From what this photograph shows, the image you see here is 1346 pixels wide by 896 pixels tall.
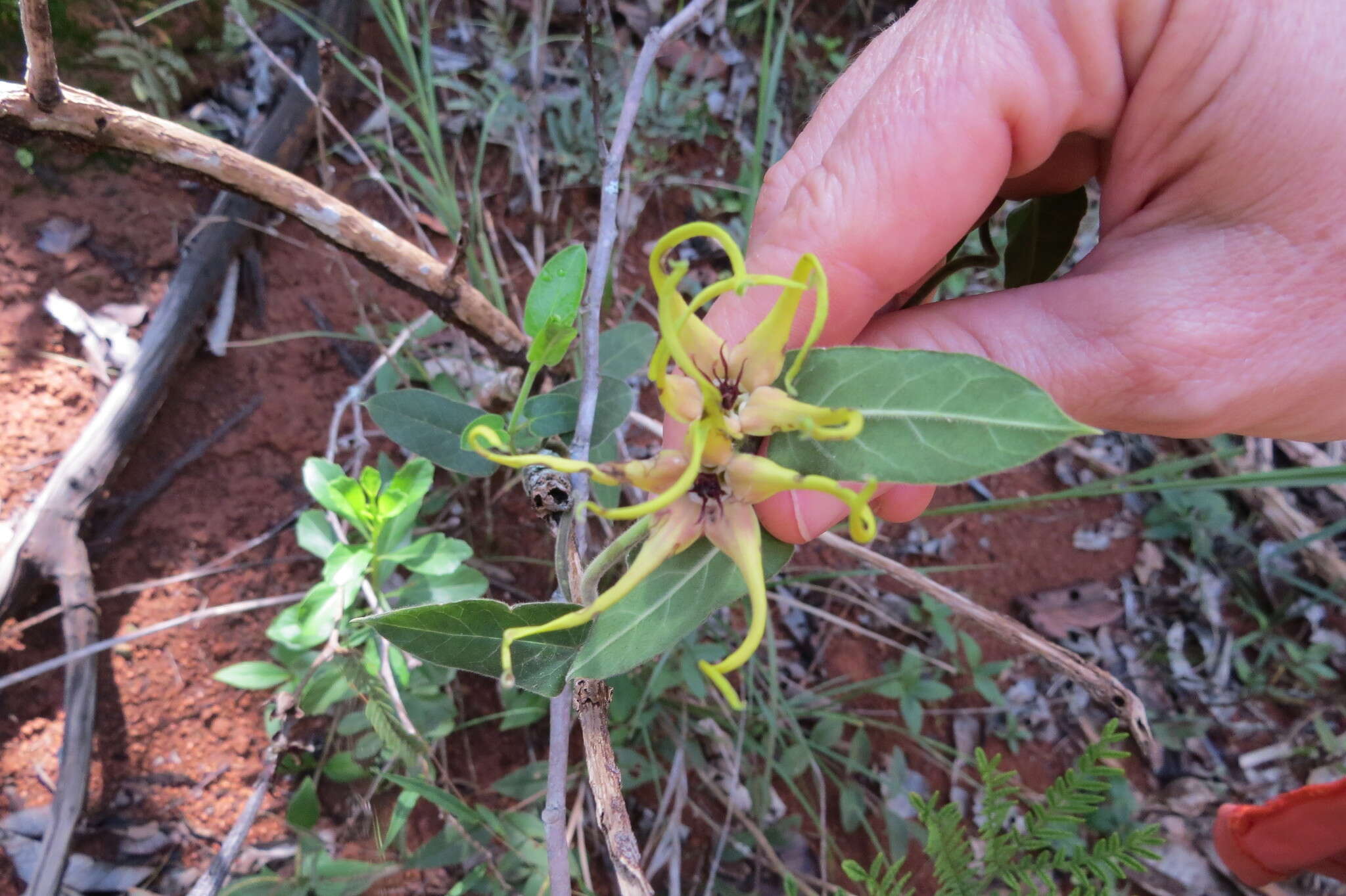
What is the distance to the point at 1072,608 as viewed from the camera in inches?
98.0

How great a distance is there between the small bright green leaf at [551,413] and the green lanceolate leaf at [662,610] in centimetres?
45

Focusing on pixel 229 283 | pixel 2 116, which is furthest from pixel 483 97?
pixel 2 116

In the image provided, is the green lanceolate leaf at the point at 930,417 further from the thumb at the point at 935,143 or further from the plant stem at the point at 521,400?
the plant stem at the point at 521,400

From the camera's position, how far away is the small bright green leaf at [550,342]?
101 cm

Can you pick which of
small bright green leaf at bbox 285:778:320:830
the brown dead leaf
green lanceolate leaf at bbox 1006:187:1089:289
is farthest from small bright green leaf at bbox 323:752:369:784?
the brown dead leaf

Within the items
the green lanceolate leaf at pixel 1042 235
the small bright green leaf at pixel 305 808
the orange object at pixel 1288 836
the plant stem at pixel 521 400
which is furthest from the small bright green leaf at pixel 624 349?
the orange object at pixel 1288 836

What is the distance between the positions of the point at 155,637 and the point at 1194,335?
80.4 inches

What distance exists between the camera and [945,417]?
657 mm

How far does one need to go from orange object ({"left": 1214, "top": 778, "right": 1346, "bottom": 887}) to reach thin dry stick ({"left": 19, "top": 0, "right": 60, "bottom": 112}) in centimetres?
246

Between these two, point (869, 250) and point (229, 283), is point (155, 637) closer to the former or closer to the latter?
point (229, 283)

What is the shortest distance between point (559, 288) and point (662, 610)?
504 millimetres

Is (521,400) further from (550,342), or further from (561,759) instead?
(561,759)

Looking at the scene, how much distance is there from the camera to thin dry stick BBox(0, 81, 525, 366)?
1122mm

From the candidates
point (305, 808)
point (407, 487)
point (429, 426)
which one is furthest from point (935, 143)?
point (305, 808)
